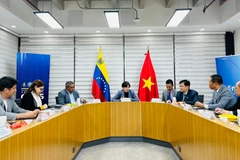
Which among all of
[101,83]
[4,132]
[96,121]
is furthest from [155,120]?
[4,132]

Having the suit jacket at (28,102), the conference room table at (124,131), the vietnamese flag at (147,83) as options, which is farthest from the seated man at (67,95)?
the vietnamese flag at (147,83)

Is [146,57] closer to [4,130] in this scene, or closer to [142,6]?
[142,6]

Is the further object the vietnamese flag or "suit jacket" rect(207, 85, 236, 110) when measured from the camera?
the vietnamese flag

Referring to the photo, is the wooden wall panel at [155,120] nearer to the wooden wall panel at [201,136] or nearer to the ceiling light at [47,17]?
the wooden wall panel at [201,136]

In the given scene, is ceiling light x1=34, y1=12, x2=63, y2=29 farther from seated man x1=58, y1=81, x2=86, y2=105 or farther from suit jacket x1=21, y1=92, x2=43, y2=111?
suit jacket x1=21, y1=92, x2=43, y2=111

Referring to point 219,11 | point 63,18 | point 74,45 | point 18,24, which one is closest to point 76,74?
point 74,45

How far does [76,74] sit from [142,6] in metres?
2.77

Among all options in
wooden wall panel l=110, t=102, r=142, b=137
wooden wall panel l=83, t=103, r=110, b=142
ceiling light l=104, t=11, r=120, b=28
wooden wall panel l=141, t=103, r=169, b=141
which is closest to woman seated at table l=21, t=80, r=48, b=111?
wooden wall panel l=83, t=103, r=110, b=142

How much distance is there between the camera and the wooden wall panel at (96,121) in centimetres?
401

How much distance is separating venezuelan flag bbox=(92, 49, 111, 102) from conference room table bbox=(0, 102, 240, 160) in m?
1.23

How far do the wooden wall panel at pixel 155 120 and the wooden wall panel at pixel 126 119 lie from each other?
0.40 ft

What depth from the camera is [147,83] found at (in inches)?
220

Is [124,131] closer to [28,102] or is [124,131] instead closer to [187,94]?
[187,94]

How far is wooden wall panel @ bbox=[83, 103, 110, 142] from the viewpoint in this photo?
4.01 metres
